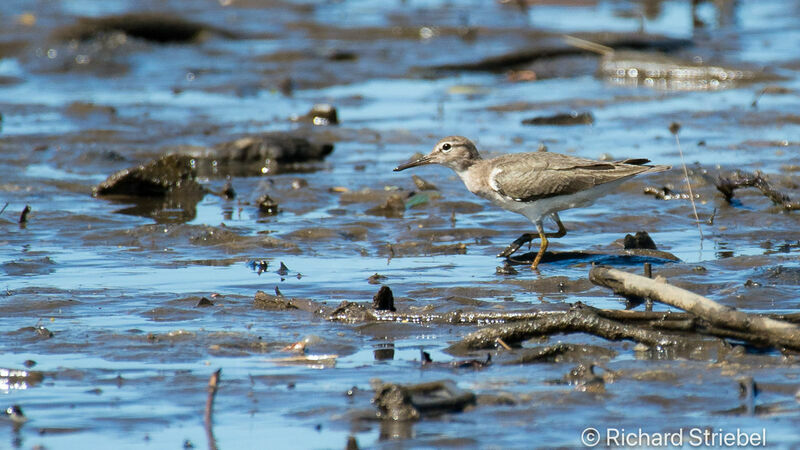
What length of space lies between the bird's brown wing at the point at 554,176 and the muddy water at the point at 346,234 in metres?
0.59

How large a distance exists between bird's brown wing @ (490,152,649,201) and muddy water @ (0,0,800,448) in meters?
0.59

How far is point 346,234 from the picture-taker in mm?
10266

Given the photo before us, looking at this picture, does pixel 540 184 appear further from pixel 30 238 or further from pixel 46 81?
pixel 46 81

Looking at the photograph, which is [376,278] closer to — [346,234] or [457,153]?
[346,234]

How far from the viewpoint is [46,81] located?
1931 cm

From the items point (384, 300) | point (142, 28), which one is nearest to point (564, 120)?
point (384, 300)

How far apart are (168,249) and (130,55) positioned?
11931 millimetres

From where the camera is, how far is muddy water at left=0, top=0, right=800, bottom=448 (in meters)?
5.77

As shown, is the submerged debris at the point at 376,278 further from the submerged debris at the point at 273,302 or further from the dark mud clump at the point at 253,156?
the dark mud clump at the point at 253,156

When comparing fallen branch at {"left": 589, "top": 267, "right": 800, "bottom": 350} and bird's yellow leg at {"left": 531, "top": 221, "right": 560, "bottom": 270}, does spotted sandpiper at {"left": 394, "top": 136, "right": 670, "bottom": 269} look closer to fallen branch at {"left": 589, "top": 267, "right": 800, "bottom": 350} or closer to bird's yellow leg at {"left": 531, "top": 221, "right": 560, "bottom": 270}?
bird's yellow leg at {"left": 531, "top": 221, "right": 560, "bottom": 270}

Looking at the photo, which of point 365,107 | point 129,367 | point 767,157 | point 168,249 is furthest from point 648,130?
point 129,367

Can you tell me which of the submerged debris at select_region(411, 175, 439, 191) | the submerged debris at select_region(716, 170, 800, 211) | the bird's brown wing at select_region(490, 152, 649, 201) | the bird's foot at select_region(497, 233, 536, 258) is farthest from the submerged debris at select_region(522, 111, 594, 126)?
the bird's foot at select_region(497, 233, 536, 258)

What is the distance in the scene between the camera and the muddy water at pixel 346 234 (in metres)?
5.77

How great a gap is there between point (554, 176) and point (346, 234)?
191cm
